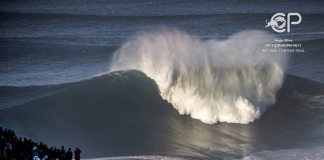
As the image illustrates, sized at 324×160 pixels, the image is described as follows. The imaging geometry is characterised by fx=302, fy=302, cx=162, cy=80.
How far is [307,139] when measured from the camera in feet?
42.9

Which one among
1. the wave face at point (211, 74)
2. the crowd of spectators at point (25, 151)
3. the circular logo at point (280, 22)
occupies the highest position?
the circular logo at point (280, 22)

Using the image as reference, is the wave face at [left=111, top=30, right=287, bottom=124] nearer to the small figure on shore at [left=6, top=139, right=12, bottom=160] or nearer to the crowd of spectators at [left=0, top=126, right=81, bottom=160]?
the crowd of spectators at [left=0, top=126, right=81, bottom=160]

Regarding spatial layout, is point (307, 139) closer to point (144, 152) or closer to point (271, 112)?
point (271, 112)

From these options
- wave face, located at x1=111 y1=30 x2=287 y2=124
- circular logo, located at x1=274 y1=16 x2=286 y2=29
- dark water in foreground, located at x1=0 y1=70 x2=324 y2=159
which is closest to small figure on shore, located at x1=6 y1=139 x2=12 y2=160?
dark water in foreground, located at x1=0 y1=70 x2=324 y2=159

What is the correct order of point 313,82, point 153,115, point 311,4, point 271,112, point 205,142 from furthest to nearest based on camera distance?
point 311,4
point 313,82
point 271,112
point 153,115
point 205,142

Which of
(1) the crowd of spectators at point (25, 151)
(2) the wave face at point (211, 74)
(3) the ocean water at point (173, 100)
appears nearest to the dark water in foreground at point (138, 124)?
(3) the ocean water at point (173, 100)

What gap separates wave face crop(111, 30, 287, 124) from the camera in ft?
49.8

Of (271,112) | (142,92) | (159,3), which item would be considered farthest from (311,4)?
(142,92)

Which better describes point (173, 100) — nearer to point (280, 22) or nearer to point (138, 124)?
point (138, 124)

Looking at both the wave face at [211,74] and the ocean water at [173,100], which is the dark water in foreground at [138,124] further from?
the wave face at [211,74]

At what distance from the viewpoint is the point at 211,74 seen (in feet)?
53.8

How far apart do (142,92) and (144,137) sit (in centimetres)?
346

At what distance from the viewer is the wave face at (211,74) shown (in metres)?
15.2

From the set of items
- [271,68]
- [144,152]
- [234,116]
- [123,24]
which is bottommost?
[144,152]
